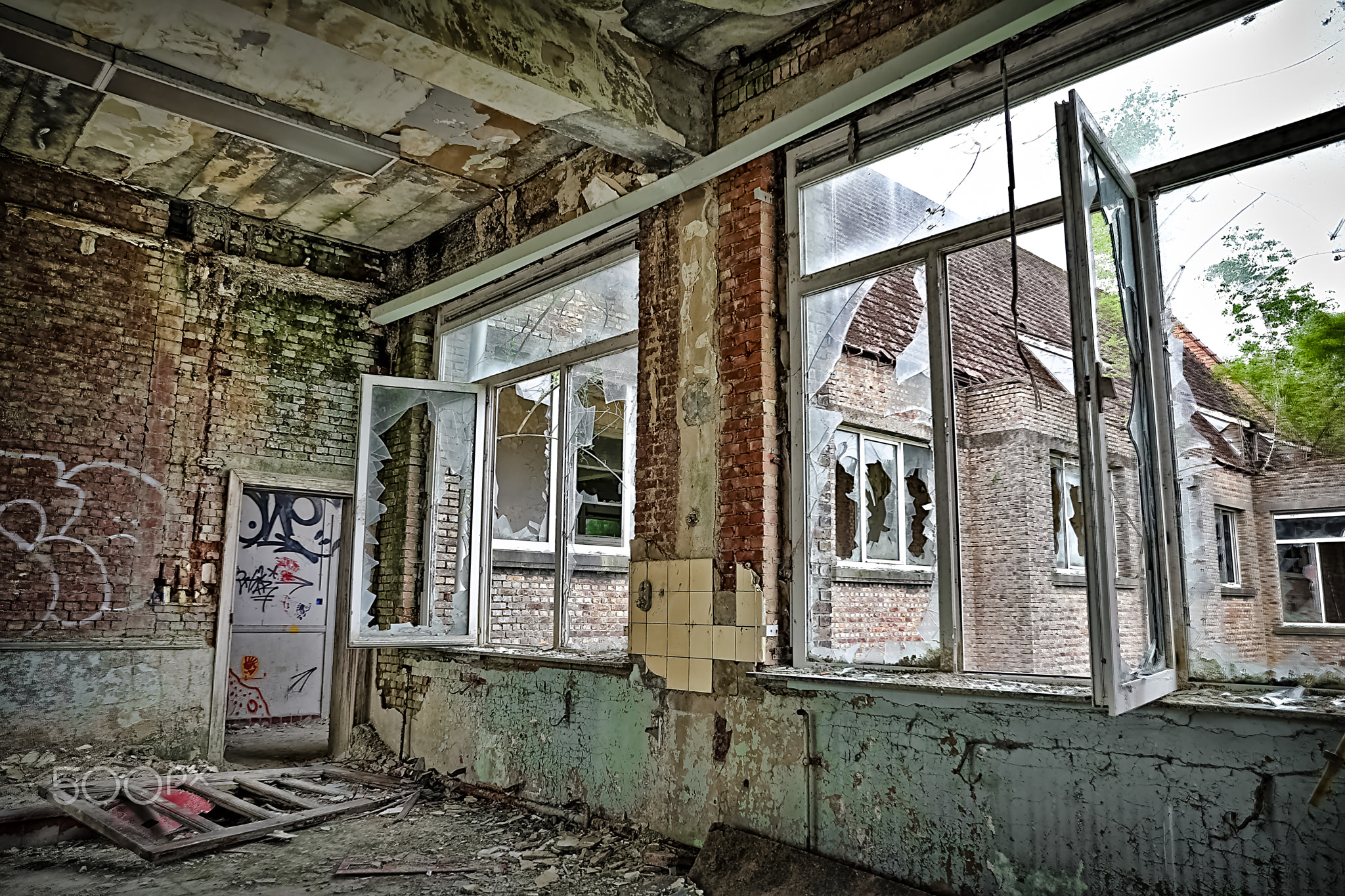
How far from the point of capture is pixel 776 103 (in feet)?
14.2

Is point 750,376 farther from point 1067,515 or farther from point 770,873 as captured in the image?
point 1067,515

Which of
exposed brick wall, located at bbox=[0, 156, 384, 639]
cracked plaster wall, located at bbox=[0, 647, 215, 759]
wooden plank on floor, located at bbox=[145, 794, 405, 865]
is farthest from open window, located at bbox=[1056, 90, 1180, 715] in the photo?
cracked plaster wall, located at bbox=[0, 647, 215, 759]

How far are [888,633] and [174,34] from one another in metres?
4.05

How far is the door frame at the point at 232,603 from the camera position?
6082 mm

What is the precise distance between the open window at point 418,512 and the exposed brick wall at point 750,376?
8.33 ft

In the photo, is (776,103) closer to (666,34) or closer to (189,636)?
(666,34)

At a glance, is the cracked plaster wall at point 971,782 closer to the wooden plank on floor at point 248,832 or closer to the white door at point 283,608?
the wooden plank on floor at point 248,832

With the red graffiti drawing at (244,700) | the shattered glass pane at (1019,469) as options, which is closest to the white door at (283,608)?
the red graffiti drawing at (244,700)

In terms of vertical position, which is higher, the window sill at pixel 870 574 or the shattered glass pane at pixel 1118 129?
the shattered glass pane at pixel 1118 129

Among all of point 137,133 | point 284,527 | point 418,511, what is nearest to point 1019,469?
point 418,511

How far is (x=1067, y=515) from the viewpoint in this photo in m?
8.72

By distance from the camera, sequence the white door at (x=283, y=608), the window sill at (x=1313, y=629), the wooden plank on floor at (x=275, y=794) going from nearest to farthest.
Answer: the window sill at (x=1313, y=629) → the wooden plank on floor at (x=275, y=794) → the white door at (x=283, y=608)

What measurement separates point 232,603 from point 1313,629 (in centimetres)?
654

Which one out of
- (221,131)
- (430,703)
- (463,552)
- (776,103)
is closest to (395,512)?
(463,552)
